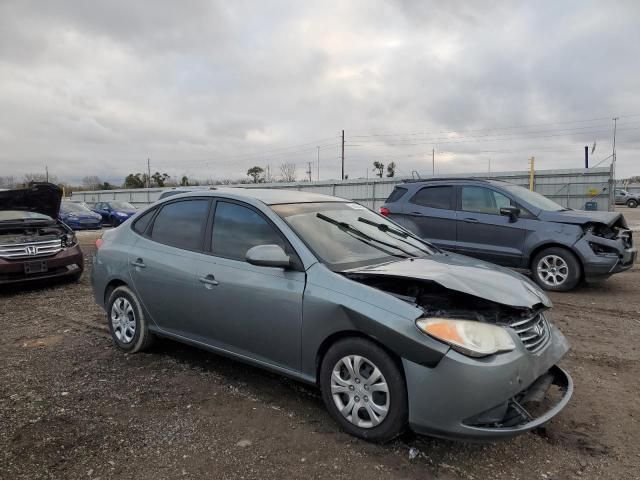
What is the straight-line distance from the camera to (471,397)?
8.64ft

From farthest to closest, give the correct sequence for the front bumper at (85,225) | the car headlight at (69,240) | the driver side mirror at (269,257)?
the front bumper at (85,225)
the car headlight at (69,240)
the driver side mirror at (269,257)

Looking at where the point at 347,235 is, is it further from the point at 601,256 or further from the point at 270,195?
the point at 601,256

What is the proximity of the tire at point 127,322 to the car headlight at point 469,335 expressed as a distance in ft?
9.42

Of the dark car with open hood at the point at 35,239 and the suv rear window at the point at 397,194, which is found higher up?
the suv rear window at the point at 397,194

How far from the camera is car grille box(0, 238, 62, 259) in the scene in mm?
7453

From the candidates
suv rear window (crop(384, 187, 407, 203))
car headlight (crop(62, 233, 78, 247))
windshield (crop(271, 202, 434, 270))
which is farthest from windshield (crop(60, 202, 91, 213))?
windshield (crop(271, 202, 434, 270))

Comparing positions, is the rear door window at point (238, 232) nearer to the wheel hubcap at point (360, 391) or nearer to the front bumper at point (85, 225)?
the wheel hubcap at point (360, 391)

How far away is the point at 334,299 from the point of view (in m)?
3.08

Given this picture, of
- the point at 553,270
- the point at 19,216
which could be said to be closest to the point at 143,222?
the point at 19,216

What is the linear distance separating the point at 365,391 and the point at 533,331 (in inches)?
44.6

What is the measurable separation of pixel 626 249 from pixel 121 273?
23.0 feet

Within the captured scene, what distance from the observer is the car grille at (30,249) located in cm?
745

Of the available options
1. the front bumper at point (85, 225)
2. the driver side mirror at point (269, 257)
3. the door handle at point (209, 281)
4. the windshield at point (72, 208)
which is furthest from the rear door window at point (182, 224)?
the windshield at point (72, 208)

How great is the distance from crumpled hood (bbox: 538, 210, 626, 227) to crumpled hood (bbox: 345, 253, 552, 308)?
4.35 m
